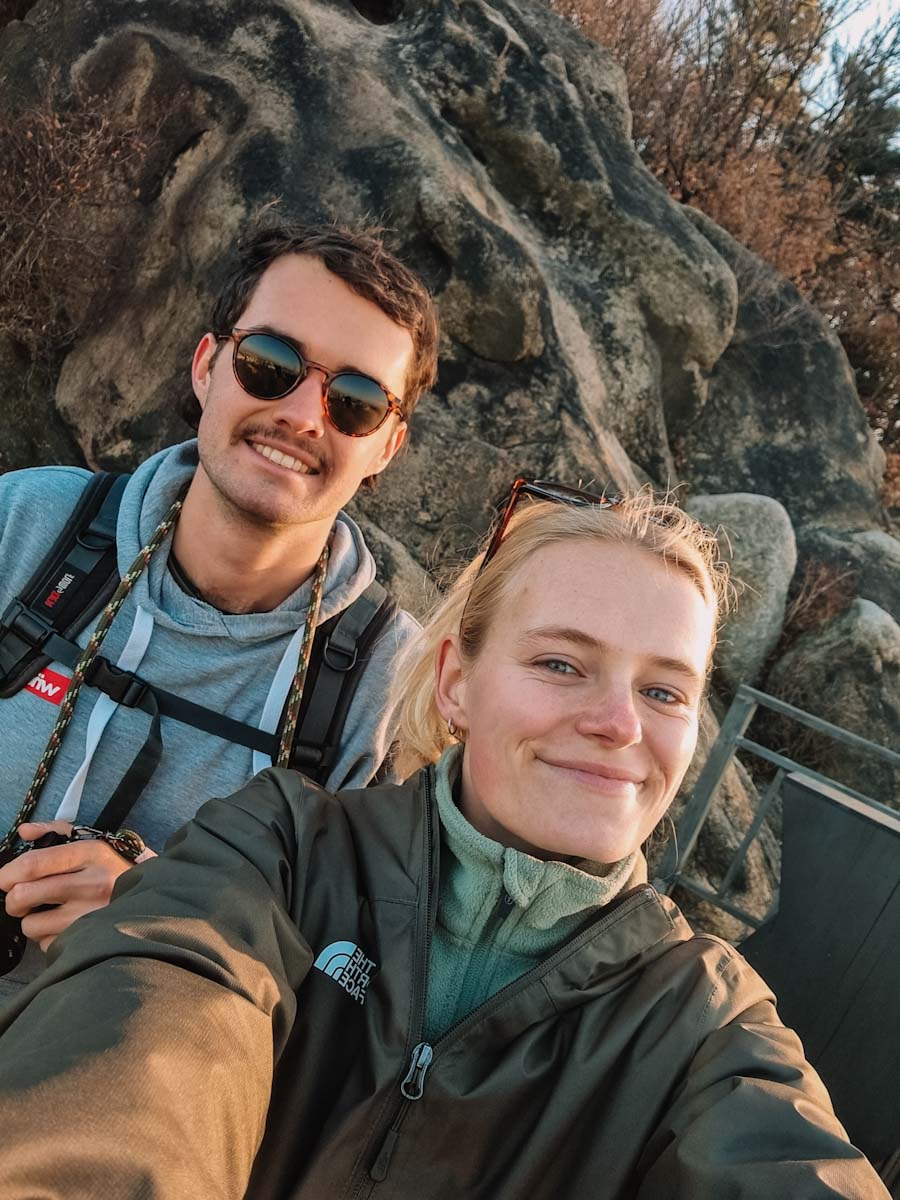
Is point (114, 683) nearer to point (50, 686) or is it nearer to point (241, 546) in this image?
point (50, 686)

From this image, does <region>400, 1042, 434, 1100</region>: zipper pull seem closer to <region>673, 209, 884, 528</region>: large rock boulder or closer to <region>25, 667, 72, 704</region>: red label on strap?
<region>25, 667, 72, 704</region>: red label on strap

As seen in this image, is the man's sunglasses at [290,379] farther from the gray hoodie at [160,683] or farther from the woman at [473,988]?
the woman at [473,988]

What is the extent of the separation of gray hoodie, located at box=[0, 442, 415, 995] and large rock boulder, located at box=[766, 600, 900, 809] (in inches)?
253

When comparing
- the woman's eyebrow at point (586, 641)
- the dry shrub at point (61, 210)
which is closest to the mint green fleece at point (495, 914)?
the woman's eyebrow at point (586, 641)

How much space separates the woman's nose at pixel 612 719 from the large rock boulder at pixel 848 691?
7077 mm

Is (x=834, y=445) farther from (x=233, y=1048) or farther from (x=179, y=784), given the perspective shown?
(x=233, y=1048)

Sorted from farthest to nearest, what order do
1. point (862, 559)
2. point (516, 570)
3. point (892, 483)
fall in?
1. point (892, 483)
2. point (862, 559)
3. point (516, 570)

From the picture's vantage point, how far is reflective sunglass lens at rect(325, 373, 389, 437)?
2607 millimetres

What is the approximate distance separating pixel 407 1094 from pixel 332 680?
1338 mm

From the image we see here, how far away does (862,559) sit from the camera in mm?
8789

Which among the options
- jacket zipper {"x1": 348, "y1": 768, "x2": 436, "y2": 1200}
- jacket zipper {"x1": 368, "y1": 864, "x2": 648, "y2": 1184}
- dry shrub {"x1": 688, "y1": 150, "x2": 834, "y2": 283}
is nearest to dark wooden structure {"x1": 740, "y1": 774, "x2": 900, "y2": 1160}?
jacket zipper {"x1": 368, "y1": 864, "x2": 648, "y2": 1184}

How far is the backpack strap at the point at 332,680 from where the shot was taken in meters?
2.55

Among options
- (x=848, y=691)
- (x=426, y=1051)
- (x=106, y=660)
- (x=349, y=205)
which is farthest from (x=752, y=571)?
(x=426, y=1051)

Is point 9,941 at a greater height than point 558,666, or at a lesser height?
lesser
